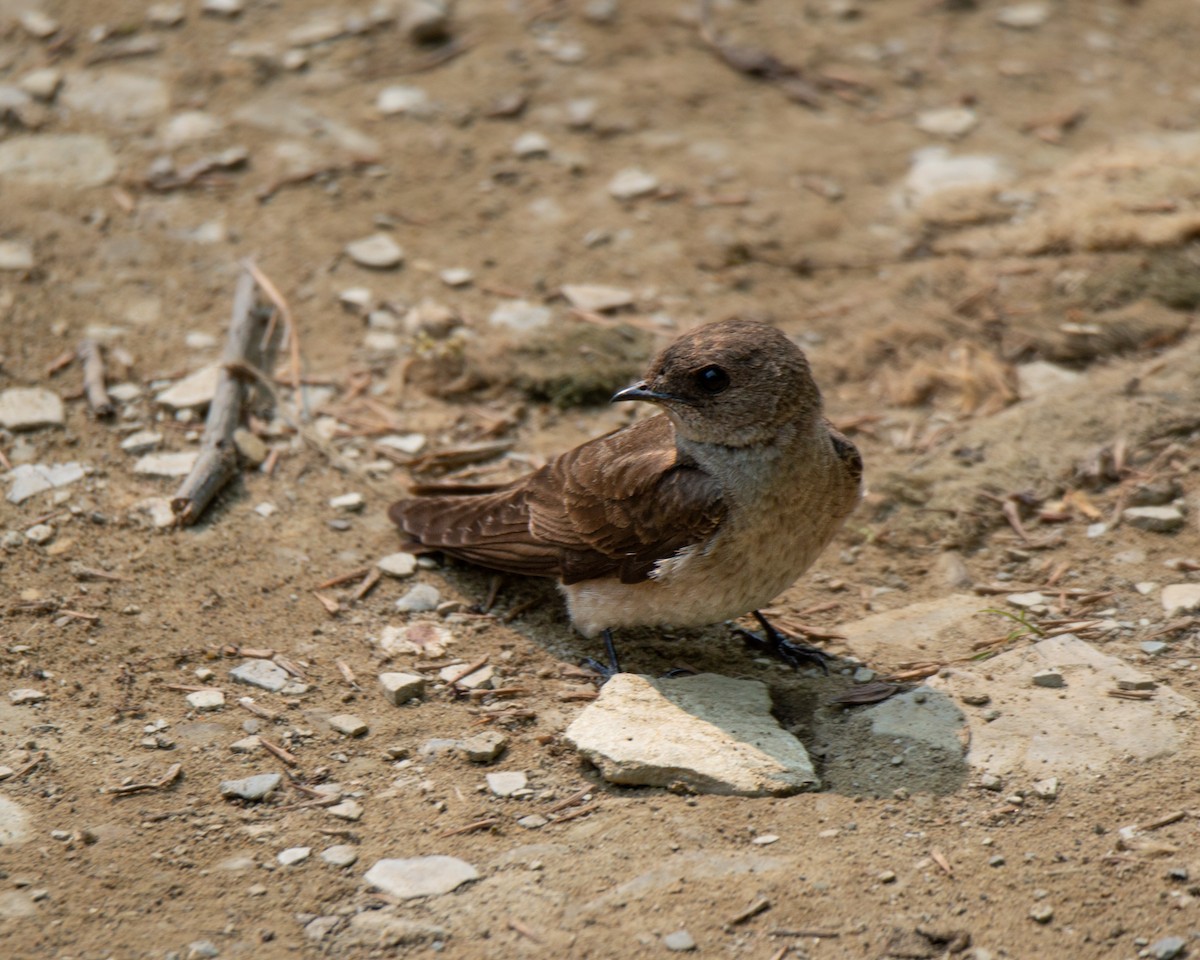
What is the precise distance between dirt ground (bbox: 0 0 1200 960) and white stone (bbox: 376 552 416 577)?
2.5 inches

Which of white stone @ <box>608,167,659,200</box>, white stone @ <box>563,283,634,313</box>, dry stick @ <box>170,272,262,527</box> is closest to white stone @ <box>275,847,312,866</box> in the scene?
dry stick @ <box>170,272,262,527</box>

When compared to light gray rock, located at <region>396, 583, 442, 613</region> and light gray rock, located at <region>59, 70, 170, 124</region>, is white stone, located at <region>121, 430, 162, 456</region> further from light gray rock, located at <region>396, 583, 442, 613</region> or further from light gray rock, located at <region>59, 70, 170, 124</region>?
light gray rock, located at <region>59, 70, 170, 124</region>

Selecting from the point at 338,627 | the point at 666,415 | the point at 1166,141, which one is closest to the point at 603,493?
the point at 666,415

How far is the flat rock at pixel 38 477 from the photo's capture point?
234 inches

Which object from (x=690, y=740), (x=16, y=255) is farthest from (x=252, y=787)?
(x=16, y=255)

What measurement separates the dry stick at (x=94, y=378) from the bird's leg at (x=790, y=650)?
3.10m

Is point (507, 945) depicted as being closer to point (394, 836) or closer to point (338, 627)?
point (394, 836)

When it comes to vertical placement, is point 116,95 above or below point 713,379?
above

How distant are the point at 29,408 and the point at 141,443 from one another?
0.56m

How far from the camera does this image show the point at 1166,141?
8352 mm

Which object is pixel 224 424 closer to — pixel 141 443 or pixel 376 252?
pixel 141 443

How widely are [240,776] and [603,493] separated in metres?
1.78

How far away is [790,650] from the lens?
5539mm

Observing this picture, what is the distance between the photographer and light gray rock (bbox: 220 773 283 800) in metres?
4.59
